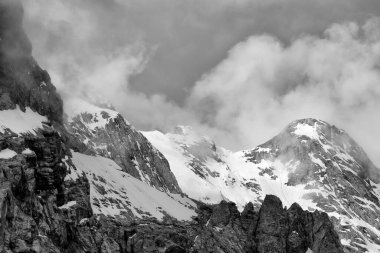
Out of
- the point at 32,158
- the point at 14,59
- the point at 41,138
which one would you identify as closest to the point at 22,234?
the point at 32,158

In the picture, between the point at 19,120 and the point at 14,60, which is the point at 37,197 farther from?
the point at 14,60

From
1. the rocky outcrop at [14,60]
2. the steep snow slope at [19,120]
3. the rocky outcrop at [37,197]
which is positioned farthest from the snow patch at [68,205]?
the rocky outcrop at [14,60]

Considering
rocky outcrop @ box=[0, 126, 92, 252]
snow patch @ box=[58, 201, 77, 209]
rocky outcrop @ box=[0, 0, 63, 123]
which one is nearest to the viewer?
rocky outcrop @ box=[0, 126, 92, 252]

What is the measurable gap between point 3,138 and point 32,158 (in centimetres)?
741

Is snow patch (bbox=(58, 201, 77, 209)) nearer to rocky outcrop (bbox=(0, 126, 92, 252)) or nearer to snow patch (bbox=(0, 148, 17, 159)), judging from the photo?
rocky outcrop (bbox=(0, 126, 92, 252))

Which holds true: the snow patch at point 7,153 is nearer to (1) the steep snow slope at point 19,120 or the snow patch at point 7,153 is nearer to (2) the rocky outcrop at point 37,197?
(2) the rocky outcrop at point 37,197

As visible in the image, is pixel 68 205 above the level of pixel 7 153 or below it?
below

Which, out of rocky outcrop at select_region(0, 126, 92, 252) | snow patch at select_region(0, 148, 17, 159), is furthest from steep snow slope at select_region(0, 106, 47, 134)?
snow patch at select_region(0, 148, 17, 159)

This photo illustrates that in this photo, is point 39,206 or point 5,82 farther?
point 5,82

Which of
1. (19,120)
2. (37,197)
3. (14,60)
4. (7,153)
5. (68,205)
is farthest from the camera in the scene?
(14,60)

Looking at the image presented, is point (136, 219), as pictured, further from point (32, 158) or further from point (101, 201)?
point (32, 158)

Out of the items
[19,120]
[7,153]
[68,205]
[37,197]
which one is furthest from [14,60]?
[37,197]

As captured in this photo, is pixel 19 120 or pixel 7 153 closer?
pixel 7 153

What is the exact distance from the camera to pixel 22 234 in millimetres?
124938
